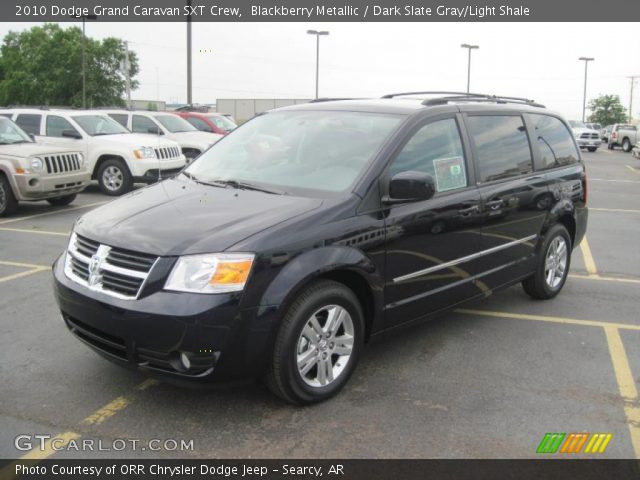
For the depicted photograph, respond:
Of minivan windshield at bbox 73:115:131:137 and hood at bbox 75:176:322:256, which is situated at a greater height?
minivan windshield at bbox 73:115:131:137

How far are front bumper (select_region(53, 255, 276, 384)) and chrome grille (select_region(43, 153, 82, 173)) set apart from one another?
7965 mm

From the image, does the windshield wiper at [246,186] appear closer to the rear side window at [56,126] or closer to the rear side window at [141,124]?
the rear side window at [56,126]

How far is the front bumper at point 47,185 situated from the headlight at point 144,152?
1882 millimetres

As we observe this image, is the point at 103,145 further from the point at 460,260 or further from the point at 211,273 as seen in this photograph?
the point at 211,273

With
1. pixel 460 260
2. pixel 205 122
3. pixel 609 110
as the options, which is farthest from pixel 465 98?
pixel 609 110

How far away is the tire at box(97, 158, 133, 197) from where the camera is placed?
1303 centimetres

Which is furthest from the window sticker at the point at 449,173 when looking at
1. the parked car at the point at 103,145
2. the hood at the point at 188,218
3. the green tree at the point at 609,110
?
the green tree at the point at 609,110

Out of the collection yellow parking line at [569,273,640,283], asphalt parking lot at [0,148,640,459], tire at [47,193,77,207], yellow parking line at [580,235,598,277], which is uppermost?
tire at [47,193,77,207]

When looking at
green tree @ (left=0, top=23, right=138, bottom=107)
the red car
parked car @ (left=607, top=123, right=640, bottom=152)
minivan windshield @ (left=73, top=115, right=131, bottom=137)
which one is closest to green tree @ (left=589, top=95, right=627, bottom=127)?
parked car @ (left=607, top=123, right=640, bottom=152)

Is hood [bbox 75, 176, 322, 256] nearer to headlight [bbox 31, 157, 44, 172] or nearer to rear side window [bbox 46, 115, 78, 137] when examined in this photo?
headlight [bbox 31, 157, 44, 172]

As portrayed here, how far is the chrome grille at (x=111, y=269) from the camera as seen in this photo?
331 cm

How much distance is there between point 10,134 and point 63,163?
111cm

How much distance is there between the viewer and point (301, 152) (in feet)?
14.3

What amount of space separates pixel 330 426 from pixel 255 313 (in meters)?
0.79
